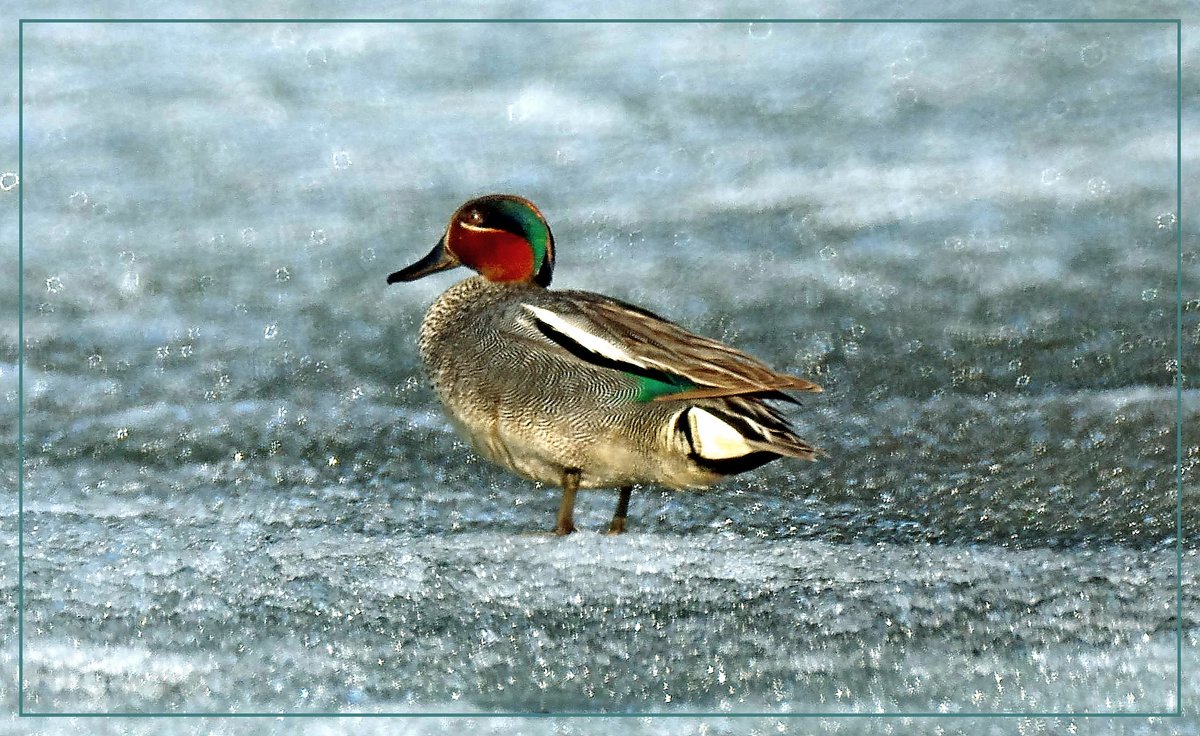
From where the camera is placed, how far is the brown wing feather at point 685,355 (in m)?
2.87

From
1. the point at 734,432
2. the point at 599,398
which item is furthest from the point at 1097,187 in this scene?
the point at 599,398

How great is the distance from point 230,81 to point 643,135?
144cm

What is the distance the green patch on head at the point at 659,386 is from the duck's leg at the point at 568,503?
231 millimetres

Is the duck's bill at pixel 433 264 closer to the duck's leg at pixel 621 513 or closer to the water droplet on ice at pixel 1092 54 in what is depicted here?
the duck's leg at pixel 621 513

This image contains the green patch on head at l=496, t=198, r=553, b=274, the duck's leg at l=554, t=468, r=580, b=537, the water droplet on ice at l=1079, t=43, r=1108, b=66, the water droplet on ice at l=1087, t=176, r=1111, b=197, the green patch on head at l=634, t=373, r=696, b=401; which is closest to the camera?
the green patch on head at l=634, t=373, r=696, b=401

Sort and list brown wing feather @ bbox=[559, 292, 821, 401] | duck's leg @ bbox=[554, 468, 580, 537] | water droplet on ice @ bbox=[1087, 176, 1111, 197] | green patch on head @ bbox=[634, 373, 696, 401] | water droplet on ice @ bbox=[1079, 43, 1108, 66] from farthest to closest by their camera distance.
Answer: water droplet on ice @ bbox=[1079, 43, 1108, 66], water droplet on ice @ bbox=[1087, 176, 1111, 197], duck's leg @ bbox=[554, 468, 580, 537], green patch on head @ bbox=[634, 373, 696, 401], brown wing feather @ bbox=[559, 292, 821, 401]

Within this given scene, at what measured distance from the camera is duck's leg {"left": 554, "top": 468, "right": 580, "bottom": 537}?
3.13 meters

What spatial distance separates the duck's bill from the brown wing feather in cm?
36

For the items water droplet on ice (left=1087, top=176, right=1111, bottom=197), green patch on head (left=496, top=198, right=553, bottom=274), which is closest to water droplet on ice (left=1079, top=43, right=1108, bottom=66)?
water droplet on ice (left=1087, top=176, right=1111, bottom=197)

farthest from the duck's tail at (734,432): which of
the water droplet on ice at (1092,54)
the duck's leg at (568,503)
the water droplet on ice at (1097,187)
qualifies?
the water droplet on ice at (1092,54)

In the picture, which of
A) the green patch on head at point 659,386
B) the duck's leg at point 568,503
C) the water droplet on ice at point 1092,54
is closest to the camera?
the green patch on head at point 659,386

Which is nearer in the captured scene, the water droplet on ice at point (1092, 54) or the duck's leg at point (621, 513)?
the duck's leg at point (621, 513)

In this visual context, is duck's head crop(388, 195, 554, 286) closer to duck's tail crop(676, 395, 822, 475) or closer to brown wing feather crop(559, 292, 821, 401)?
brown wing feather crop(559, 292, 821, 401)

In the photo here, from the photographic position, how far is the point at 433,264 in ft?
11.0
